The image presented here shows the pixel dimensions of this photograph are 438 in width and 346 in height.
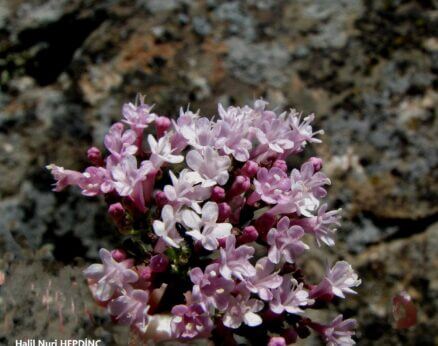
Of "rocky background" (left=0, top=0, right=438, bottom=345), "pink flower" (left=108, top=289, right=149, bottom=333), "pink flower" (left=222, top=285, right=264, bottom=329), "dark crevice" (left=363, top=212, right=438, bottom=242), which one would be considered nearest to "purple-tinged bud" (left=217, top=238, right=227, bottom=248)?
"pink flower" (left=222, top=285, right=264, bottom=329)

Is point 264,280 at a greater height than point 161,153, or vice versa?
point 161,153

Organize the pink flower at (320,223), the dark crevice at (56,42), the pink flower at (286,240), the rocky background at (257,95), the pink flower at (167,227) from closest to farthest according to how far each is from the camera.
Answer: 1. the pink flower at (167,227)
2. the pink flower at (286,240)
3. the pink flower at (320,223)
4. the rocky background at (257,95)
5. the dark crevice at (56,42)

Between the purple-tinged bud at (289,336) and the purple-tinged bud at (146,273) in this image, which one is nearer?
the purple-tinged bud at (146,273)

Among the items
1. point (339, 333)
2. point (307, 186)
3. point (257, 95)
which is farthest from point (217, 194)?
point (257, 95)

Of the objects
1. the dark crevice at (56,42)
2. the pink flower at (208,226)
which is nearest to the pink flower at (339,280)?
the pink flower at (208,226)

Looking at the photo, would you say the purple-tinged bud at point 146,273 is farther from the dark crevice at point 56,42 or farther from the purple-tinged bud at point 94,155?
the dark crevice at point 56,42

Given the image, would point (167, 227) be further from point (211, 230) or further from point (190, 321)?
point (190, 321)

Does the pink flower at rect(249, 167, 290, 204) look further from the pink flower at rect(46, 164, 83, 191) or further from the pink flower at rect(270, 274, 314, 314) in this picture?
the pink flower at rect(46, 164, 83, 191)
